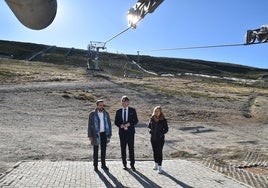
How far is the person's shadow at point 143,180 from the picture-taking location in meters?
11.2

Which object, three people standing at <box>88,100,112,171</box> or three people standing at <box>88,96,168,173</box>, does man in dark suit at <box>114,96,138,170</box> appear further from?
Answer: three people standing at <box>88,100,112,171</box>

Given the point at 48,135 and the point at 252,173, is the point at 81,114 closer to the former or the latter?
the point at 48,135

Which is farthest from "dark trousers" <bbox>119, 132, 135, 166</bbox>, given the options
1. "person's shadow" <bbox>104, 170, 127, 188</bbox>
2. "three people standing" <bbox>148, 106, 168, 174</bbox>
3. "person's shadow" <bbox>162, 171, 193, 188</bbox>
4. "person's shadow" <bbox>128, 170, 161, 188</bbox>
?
"person's shadow" <bbox>162, 171, 193, 188</bbox>

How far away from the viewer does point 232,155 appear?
1784 centimetres

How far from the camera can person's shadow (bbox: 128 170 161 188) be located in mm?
11180

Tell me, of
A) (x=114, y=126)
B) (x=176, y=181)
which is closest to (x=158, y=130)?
(x=176, y=181)

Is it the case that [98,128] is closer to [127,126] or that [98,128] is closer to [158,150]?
[127,126]

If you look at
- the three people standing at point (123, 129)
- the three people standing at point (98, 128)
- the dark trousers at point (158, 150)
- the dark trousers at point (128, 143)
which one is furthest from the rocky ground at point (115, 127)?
the dark trousers at point (158, 150)

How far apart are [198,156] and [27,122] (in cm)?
1055

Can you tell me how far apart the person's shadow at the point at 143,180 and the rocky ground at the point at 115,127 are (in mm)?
3458

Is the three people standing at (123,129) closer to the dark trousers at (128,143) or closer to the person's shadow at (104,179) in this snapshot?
the dark trousers at (128,143)

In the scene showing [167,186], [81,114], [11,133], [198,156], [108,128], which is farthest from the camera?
[81,114]

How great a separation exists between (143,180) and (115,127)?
12666 millimetres

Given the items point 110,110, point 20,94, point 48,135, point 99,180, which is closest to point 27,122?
point 48,135
